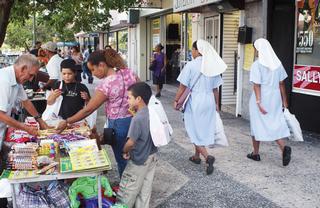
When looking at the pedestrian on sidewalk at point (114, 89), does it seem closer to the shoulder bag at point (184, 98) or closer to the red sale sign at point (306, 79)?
the shoulder bag at point (184, 98)

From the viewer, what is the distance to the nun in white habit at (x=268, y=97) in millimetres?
5551

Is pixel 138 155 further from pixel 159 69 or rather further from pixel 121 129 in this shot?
pixel 159 69

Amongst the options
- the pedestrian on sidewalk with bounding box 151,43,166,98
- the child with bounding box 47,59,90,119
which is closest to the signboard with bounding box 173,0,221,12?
the pedestrian on sidewalk with bounding box 151,43,166,98

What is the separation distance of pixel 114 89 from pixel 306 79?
15.0ft

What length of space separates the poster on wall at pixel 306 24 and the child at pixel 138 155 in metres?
4.54

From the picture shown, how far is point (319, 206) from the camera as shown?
437 cm

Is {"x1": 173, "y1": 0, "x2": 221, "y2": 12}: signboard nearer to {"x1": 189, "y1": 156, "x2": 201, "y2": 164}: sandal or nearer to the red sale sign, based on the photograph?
the red sale sign

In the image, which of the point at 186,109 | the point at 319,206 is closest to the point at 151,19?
the point at 186,109

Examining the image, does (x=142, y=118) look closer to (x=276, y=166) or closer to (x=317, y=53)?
(x=276, y=166)

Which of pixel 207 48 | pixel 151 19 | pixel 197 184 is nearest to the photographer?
pixel 197 184

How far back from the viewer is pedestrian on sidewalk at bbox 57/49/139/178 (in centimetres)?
413

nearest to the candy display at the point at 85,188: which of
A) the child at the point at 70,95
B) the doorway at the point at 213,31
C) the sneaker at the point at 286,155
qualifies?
the child at the point at 70,95

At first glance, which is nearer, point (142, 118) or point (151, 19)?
point (142, 118)

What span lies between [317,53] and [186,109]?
303cm
